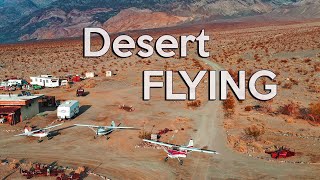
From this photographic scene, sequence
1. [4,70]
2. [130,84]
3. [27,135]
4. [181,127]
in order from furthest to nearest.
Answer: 1. [4,70]
2. [130,84]
3. [181,127]
4. [27,135]

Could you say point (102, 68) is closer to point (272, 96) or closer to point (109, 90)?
point (109, 90)

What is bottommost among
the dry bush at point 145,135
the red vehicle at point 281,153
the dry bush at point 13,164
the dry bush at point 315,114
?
the dry bush at point 13,164

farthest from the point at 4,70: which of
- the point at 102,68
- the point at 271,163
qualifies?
the point at 271,163

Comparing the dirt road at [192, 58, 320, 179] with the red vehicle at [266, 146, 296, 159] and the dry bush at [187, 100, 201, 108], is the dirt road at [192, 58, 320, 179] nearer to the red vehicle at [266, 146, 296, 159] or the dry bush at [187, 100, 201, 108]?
the red vehicle at [266, 146, 296, 159]

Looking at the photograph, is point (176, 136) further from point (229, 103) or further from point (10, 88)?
point (10, 88)

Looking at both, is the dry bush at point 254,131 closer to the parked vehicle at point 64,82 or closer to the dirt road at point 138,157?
the dirt road at point 138,157

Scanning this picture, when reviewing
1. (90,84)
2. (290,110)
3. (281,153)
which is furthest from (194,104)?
(90,84)

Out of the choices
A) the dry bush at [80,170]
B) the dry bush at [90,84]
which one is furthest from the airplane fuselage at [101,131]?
the dry bush at [90,84]

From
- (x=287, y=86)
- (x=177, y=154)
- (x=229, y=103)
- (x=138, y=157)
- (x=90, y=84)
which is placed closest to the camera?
(x=177, y=154)

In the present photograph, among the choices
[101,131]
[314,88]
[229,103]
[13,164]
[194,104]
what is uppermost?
[314,88]

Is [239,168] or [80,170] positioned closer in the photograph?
[80,170]

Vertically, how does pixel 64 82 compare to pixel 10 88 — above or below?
above
